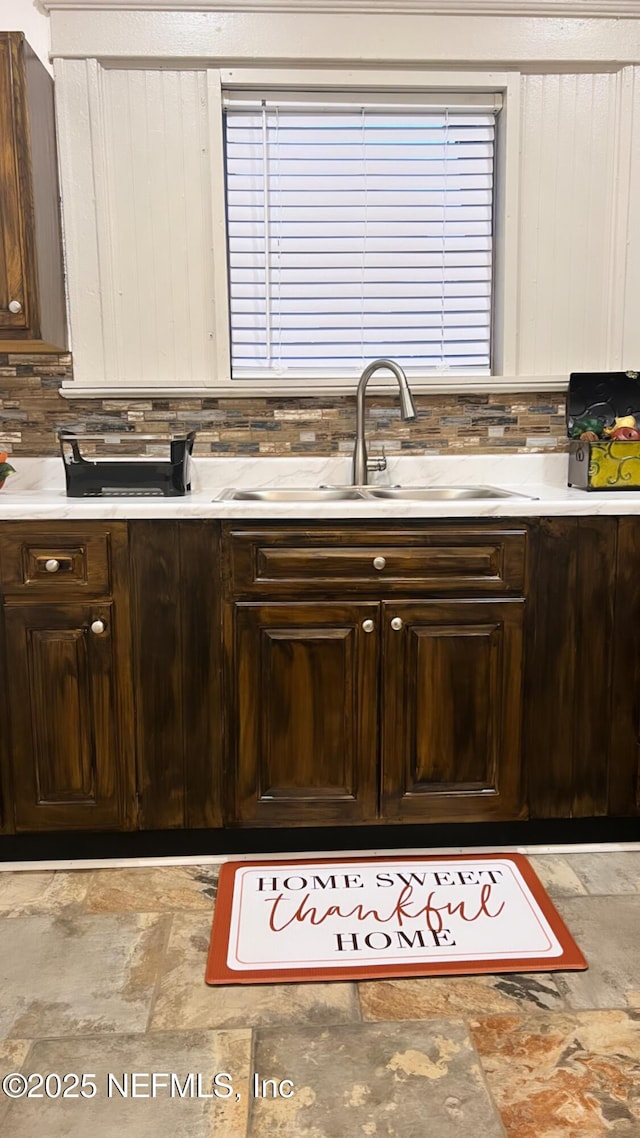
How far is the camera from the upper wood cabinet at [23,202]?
7.54ft

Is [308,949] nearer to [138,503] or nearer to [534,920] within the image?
[534,920]

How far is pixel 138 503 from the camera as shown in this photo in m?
2.23

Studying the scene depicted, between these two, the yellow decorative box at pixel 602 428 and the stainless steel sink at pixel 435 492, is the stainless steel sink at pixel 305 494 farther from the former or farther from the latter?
the yellow decorative box at pixel 602 428

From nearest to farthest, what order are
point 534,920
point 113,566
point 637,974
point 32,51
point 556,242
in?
1. point 637,974
2. point 534,920
3. point 113,566
4. point 32,51
5. point 556,242

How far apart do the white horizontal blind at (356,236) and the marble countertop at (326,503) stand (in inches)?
11.6

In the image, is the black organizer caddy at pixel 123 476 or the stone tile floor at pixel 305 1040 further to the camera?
the black organizer caddy at pixel 123 476

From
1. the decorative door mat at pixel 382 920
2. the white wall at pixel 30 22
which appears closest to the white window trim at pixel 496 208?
the white wall at pixel 30 22

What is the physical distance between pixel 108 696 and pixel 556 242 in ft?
5.97

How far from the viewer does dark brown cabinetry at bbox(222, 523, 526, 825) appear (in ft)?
7.28

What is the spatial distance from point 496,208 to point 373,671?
147 cm

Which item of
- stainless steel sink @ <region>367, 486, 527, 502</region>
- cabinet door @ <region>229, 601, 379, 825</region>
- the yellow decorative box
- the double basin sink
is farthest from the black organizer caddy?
the yellow decorative box

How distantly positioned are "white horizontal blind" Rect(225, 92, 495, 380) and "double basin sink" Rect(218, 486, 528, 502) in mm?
368

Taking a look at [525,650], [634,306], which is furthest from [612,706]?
[634,306]

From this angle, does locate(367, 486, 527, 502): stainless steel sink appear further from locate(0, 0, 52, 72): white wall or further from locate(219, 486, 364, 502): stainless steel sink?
locate(0, 0, 52, 72): white wall
